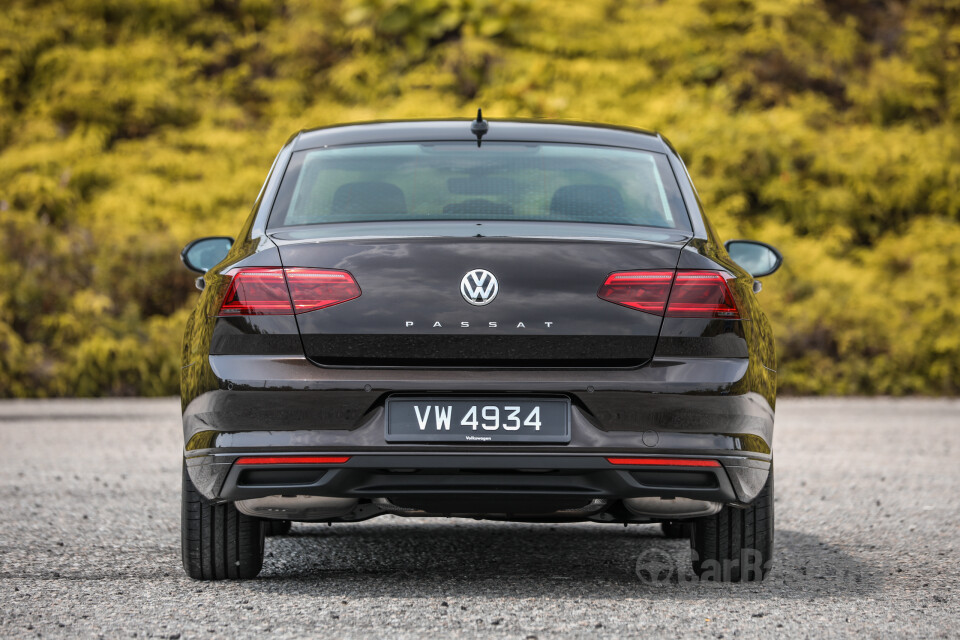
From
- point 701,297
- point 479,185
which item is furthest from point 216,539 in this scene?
point 701,297

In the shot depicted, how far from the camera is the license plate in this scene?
371 centimetres

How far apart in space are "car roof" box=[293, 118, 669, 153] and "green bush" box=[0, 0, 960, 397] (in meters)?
9.94

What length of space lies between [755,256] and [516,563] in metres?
1.57

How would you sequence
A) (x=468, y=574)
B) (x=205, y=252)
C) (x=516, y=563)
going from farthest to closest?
A: (x=205, y=252) < (x=516, y=563) < (x=468, y=574)

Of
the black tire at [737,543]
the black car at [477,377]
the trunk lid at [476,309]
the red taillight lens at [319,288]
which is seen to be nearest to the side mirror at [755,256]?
the black car at [477,377]

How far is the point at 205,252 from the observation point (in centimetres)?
506

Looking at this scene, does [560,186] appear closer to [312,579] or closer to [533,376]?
[533,376]

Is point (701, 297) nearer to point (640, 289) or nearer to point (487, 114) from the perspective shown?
point (640, 289)

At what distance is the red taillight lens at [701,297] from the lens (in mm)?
3801

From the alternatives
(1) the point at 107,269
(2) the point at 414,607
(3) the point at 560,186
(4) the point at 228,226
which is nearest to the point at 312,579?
(2) the point at 414,607

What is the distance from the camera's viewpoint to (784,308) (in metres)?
15.3

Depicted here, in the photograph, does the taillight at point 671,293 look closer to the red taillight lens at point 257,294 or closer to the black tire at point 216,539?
the red taillight lens at point 257,294

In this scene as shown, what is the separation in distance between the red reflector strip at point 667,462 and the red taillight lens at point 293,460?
82 cm

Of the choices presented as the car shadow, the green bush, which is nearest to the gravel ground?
the car shadow
